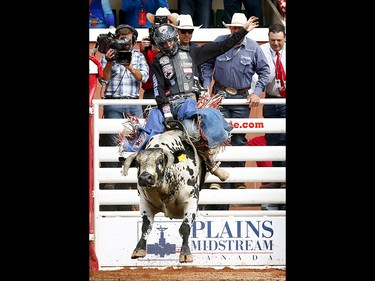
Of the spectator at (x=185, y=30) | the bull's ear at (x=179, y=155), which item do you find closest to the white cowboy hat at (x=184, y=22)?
the spectator at (x=185, y=30)

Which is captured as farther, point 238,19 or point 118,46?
point 238,19

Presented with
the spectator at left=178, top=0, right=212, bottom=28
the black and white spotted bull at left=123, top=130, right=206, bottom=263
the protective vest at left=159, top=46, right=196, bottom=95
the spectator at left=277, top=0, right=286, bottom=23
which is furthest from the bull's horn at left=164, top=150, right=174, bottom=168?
the spectator at left=277, top=0, right=286, bottom=23

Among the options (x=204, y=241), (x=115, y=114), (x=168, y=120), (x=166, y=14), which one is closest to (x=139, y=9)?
(x=166, y=14)

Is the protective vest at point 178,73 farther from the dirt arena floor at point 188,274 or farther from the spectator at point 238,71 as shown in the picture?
the dirt arena floor at point 188,274

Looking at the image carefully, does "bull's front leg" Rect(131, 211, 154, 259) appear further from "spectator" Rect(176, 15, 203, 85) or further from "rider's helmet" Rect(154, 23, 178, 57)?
"spectator" Rect(176, 15, 203, 85)

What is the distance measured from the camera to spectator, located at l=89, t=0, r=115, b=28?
12.6 meters

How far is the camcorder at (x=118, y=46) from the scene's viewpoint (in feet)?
38.2

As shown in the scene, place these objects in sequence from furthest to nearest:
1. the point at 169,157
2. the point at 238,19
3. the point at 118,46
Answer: the point at 238,19 → the point at 118,46 → the point at 169,157

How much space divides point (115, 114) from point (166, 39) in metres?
1.44

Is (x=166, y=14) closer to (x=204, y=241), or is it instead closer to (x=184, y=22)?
(x=184, y=22)

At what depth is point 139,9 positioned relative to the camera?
1273cm

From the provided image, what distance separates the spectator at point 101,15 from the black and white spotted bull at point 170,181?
91.5 inches

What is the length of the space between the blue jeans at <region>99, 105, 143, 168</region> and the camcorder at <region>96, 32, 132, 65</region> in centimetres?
51
